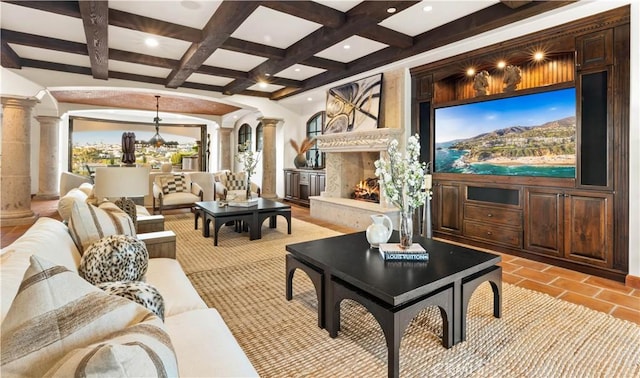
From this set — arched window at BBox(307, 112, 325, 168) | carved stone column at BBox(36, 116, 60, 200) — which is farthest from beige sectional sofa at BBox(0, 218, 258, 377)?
carved stone column at BBox(36, 116, 60, 200)

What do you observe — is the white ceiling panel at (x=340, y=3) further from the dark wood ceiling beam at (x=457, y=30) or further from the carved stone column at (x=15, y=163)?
the carved stone column at (x=15, y=163)

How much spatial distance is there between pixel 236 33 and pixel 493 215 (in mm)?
4118

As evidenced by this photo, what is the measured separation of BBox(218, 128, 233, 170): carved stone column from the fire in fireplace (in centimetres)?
714

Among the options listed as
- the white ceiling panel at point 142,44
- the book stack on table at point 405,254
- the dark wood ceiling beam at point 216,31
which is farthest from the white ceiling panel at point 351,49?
the book stack on table at point 405,254

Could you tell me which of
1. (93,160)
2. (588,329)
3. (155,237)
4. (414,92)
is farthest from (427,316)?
(93,160)

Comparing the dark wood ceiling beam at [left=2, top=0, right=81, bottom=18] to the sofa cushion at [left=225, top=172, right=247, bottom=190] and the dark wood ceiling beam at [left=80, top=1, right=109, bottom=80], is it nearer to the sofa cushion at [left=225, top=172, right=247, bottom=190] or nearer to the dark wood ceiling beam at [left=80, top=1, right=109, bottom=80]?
the dark wood ceiling beam at [left=80, top=1, right=109, bottom=80]

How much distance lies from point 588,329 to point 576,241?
1.50 meters

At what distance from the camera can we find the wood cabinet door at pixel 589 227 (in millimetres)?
3172

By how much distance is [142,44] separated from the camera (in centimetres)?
460

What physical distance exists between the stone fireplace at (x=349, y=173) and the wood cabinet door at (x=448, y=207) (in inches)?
25.8

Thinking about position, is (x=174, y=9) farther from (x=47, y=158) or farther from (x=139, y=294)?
(x=47, y=158)

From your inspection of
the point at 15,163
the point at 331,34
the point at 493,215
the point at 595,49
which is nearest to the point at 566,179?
the point at 493,215

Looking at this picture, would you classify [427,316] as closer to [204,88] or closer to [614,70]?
[614,70]

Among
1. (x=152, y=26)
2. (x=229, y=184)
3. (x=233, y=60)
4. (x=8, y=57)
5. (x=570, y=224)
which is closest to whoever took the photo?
(x=570, y=224)
